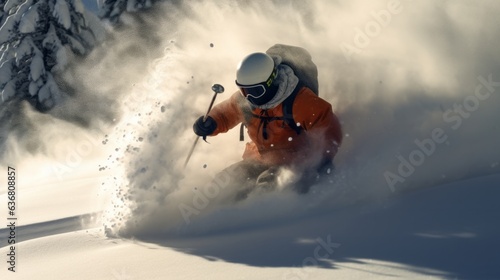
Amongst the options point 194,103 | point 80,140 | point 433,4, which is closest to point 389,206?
point 194,103

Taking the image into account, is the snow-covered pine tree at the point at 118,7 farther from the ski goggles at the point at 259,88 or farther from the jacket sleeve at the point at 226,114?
the ski goggles at the point at 259,88

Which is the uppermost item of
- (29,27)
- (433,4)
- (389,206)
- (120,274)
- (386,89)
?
(29,27)

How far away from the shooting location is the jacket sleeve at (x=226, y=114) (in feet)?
21.4

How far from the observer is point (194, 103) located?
6.85 meters

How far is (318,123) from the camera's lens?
5617 millimetres

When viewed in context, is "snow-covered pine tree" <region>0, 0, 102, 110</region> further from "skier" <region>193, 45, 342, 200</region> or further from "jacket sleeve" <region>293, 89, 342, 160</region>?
"jacket sleeve" <region>293, 89, 342, 160</region>

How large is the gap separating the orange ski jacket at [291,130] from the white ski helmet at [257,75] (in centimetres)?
34

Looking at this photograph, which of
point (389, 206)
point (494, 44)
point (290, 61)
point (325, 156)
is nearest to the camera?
point (389, 206)

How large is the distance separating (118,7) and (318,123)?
60.4ft

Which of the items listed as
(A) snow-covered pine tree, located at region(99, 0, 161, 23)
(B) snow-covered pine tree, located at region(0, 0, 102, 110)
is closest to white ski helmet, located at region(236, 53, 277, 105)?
(B) snow-covered pine tree, located at region(0, 0, 102, 110)

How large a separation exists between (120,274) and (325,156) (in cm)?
234

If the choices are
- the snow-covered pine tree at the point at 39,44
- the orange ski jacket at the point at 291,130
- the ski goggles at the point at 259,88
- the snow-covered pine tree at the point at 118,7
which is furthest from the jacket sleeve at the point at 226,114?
the snow-covered pine tree at the point at 118,7

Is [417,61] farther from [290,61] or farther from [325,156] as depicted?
[325,156]

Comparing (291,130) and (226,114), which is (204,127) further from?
(291,130)
